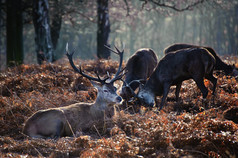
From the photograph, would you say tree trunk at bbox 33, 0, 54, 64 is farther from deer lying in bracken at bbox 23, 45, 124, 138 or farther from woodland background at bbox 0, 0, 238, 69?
deer lying in bracken at bbox 23, 45, 124, 138

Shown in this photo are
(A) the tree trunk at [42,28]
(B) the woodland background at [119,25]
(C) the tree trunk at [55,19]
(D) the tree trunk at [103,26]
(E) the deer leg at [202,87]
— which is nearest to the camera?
(E) the deer leg at [202,87]

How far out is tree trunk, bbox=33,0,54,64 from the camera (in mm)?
13695

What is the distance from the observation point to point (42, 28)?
13.9 m

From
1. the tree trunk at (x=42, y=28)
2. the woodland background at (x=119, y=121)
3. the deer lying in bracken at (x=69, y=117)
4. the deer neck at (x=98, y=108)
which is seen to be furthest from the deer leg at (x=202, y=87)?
the tree trunk at (x=42, y=28)

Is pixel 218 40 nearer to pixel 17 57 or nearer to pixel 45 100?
pixel 17 57

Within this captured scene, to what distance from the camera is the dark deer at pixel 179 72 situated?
7934 millimetres

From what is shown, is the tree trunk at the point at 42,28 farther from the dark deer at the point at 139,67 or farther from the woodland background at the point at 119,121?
the dark deer at the point at 139,67

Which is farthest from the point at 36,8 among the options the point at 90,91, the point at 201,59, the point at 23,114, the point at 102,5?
the point at 201,59

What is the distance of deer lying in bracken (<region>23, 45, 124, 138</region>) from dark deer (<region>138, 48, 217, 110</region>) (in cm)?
161

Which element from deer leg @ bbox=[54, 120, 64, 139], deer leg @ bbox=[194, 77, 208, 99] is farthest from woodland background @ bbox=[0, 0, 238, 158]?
deer leg @ bbox=[54, 120, 64, 139]

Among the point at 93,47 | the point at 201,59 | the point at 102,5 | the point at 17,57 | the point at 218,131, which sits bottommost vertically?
the point at 93,47

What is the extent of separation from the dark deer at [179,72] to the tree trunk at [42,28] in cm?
634

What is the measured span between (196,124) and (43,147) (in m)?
2.64

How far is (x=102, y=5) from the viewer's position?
1462 centimetres
